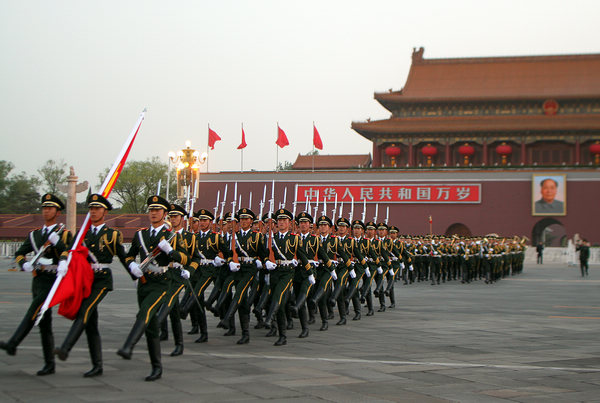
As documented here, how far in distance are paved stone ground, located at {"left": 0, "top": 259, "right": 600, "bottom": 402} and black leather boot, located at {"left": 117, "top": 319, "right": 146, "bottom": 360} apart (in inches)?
9.8

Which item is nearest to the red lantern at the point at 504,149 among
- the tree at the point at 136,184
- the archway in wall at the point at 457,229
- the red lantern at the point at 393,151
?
the archway in wall at the point at 457,229

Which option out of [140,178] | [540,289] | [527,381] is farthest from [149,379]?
[140,178]

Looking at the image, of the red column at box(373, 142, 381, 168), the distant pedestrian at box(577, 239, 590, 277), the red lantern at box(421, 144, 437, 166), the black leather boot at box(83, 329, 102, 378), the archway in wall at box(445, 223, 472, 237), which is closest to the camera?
the black leather boot at box(83, 329, 102, 378)

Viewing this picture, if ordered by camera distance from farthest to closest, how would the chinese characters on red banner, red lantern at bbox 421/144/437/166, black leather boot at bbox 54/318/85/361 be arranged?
red lantern at bbox 421/144/437/166, the chinese characters on red banner, black leather boot at bbox 54/318/85/361

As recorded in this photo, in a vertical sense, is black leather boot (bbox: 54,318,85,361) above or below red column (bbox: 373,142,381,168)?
below

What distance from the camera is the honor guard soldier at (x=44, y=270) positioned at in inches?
242

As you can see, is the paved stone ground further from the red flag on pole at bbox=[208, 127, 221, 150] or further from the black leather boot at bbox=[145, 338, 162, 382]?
the red flag on pole at bbox=[208, 127, 221, 150]

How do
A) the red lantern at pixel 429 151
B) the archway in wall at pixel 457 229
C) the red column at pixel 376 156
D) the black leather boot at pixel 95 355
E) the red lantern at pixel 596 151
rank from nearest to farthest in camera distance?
1. the black leather boot at pixel 95 355
2. the archway in wall at pixel 457 229
3. the red lantern at pixel 596 151
4. the red lantern at pixel 429 151
5. the red column at pixel 376 156

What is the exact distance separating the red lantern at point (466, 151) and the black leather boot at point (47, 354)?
36380 millimetres

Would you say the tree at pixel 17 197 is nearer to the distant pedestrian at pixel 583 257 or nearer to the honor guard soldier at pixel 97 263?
the distant pedestrian at pixel 583 257

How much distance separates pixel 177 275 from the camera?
6543 mm

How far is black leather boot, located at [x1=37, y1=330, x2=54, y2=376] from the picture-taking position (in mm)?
6039

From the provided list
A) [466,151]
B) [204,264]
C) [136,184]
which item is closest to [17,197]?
[136,184]

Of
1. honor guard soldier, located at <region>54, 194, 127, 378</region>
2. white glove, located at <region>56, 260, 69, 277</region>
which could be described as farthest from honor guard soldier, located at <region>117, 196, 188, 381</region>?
white glove, located at <region>56, 260, 69, 277</region>
